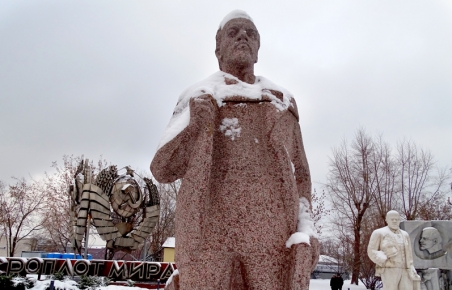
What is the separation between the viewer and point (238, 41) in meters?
3.29

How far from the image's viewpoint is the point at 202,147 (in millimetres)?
2867

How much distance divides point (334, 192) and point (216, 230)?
88.9ft

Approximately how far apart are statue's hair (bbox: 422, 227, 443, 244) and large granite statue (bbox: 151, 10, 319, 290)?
391 inches

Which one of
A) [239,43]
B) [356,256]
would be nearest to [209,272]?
[239,43]

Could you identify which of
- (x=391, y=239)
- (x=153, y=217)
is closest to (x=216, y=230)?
(x=391, y=239)

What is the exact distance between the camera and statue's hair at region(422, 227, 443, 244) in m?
11.6

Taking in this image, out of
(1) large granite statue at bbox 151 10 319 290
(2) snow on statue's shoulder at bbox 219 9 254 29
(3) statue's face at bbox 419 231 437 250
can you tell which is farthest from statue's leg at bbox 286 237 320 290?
(3) statue's face at bbox 419 231 437 250

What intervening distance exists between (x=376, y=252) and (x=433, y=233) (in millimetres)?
3219

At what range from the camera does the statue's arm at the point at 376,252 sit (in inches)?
366

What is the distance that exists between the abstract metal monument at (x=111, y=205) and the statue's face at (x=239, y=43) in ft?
58.5

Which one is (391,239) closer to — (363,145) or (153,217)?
(153,217)

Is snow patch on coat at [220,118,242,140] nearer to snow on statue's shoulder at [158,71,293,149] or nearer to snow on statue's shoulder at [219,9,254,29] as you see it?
snow on statue's shoulder at [158,71,293,149]

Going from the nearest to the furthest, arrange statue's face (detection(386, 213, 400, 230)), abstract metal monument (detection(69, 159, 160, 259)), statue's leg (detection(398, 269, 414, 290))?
1. statue's leg (detection(398, 269, 414, 290))
2. statue's face (detection(386, 213, 400, 230))
3. abstract metal monument (detection(69, 159, 160, 259))

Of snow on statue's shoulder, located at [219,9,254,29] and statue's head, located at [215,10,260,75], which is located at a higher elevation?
snow on statue's shoulder, located at [219,9,254,29]
